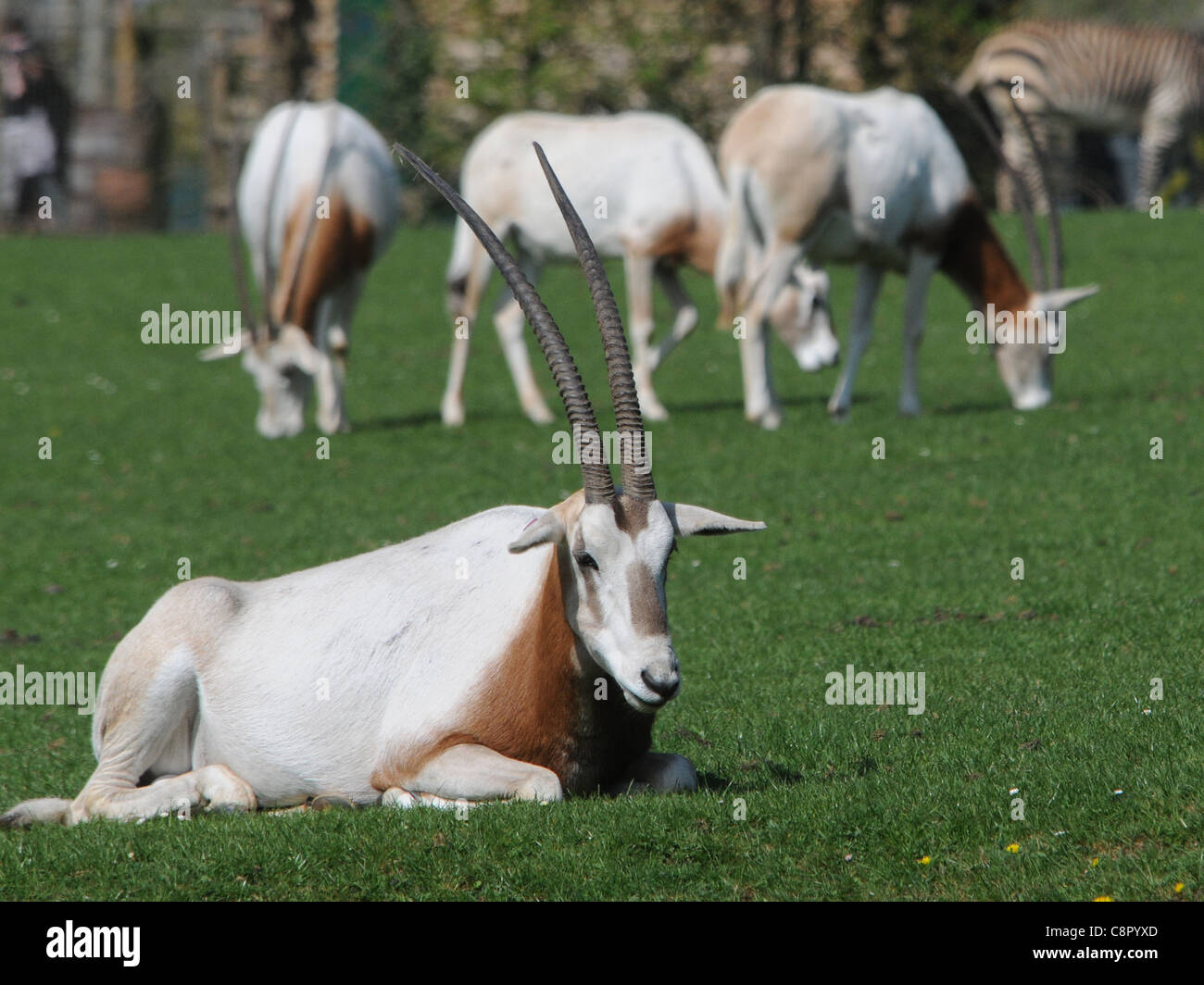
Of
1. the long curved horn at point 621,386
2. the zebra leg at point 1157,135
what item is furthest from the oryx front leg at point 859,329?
the zebra leg at point 1157,135

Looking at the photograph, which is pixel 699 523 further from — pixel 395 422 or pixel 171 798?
pixel 395 422

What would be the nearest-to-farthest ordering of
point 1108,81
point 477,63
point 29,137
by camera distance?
point 1108,81 < point 29,137 < point 477,63

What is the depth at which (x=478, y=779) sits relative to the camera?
5.61 metres

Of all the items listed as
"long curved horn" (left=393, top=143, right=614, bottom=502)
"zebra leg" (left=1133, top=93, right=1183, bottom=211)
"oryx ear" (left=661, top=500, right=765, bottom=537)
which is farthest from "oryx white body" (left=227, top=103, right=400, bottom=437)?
"zebra leg" (left=1133, top=93, right=1183, bottom=211)

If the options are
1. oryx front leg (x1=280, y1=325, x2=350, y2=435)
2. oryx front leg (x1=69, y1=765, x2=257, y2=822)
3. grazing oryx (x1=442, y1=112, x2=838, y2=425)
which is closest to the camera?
oryx front leg (x1=69, y1=765, x2=257, y2=822)

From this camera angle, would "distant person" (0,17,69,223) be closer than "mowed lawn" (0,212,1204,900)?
No

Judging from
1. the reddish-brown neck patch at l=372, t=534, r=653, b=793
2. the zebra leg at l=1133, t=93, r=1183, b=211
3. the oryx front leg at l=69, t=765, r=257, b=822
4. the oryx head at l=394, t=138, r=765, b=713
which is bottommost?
the oryx front leg at l=69, t=765, r=257, b=822

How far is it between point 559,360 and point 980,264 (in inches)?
391

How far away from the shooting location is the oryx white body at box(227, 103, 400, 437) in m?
15.5

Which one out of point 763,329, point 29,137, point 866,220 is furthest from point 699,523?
point 29,137

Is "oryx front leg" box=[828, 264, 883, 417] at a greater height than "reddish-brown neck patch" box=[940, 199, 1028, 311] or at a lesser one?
lesser

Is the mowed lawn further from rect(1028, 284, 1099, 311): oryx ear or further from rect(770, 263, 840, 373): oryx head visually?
rect(1028, 284, 1099, 311): oryx ear

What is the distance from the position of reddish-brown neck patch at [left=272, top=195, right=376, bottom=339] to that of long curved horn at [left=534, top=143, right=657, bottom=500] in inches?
394

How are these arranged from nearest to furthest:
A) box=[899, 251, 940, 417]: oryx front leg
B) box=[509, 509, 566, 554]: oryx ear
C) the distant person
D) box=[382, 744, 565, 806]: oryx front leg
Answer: box=[509, 509, 566, 554]: oryx ear, box=[382, 744, 565, 806]: oryx front leg, box=[899, 251, 940, 417]: oryx front leg, the distant person
